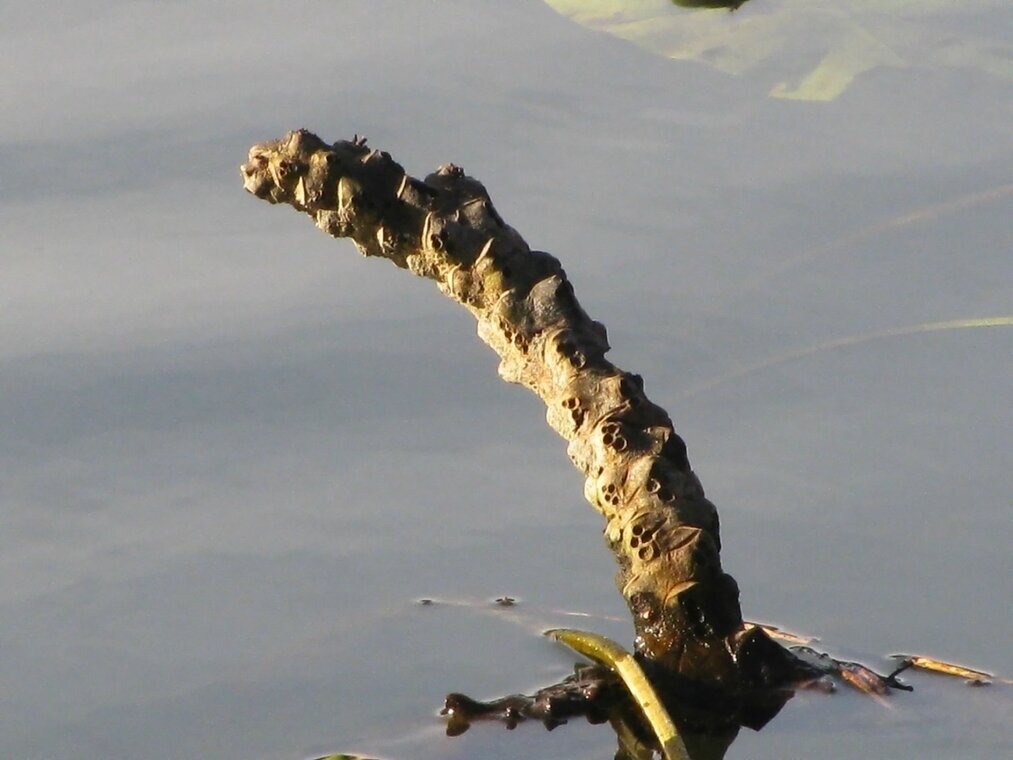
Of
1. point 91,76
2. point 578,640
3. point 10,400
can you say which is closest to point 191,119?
point 91,76

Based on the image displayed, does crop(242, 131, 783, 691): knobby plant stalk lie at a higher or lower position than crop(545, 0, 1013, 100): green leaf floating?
lower

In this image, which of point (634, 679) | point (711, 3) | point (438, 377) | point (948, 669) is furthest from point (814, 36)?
point (634, 679)

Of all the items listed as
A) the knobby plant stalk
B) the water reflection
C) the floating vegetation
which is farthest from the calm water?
the water reflection

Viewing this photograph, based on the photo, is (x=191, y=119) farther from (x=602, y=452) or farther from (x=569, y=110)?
(x=602, y=452)

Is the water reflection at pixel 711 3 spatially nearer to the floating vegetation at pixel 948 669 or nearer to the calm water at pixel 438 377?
the calm water at pixel 438 377

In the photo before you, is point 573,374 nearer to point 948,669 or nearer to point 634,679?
point 634,679

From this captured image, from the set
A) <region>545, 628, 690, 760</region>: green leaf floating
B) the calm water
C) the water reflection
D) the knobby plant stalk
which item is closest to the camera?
<region>545, 628, 690, 760</region>: green leaf floating

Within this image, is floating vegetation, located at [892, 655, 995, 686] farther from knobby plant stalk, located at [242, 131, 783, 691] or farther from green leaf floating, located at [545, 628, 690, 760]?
green leaf floating, located at [545, 628, 690, 760]
